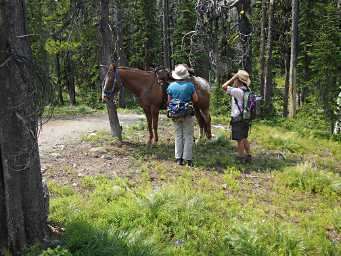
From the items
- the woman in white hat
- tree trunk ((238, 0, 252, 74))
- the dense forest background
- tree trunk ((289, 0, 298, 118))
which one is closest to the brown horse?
the dense forest background

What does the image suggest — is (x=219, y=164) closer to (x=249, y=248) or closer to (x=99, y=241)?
(x=249, y=248)

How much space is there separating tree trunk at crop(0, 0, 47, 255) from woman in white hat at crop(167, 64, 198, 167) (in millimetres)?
4890

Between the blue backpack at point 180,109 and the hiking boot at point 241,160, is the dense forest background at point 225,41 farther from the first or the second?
the hiking boot at point 241,160

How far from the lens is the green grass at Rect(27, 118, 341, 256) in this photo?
554 centimetres

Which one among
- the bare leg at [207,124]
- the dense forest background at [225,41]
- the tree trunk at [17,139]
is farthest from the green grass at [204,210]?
the dense forest background at [225,41]

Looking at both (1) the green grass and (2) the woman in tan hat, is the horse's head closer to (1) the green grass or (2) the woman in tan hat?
(1) the green grass

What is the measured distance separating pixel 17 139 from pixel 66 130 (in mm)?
9999

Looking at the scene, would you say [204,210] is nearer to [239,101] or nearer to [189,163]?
[189,163]

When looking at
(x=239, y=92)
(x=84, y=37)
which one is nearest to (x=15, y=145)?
(x=239, y=92)

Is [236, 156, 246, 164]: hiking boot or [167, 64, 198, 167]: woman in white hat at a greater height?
[167, 64, 198, 167]: woman in white hat

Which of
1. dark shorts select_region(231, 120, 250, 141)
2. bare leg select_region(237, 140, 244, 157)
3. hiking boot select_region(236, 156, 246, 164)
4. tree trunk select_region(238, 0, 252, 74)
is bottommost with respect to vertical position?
hiking boot select_region(236, 156, 246, 164)

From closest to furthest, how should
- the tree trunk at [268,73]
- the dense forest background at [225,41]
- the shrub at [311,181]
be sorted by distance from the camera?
the shrub at [311,181] < the dense forest background at [225,41] < the tree trunk at [268,73]

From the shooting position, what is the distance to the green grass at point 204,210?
5543mm

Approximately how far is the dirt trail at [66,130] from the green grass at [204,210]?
99.0 inches
